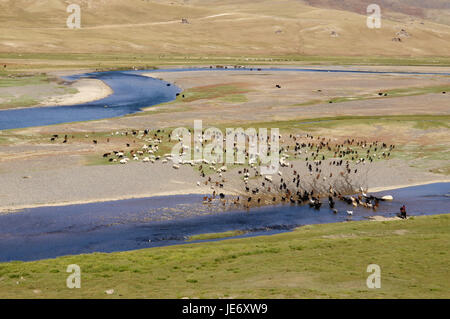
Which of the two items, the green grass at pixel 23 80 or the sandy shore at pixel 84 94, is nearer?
the sandy shore at pixel 84 94

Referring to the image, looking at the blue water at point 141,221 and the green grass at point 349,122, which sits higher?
the green grass at point 349,122

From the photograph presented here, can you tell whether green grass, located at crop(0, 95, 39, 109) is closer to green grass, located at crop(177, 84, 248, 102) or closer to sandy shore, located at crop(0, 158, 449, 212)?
green grass, located at crop(177, 84, 248, 102)

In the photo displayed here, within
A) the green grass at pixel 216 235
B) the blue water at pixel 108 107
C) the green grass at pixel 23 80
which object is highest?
the green grass at pixel 23 80

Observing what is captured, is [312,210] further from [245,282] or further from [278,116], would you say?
[278,116]

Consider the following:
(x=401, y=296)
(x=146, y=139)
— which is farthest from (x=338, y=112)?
(x=401, y=296)

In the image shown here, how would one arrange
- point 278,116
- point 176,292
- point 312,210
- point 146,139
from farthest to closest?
point 278,116
point 146,139
point 312,210
point 176,292

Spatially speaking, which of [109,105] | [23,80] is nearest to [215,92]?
[109,105]

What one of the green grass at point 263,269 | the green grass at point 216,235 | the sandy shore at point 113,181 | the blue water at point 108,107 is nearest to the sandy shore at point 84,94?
the blue water at point 108,107

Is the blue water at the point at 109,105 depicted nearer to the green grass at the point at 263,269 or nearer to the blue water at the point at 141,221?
the blue water at the point at 141,221
